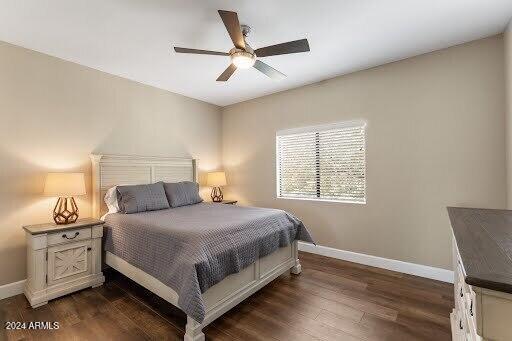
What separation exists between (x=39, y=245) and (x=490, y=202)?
14.5 ft

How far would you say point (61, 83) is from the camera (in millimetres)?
2781

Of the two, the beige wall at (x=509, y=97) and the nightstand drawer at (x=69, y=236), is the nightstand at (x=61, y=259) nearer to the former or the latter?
the nightstand drawer at (x=69, y=236)

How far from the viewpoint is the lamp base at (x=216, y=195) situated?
171 inches

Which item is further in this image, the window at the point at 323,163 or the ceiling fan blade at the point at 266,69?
the window at the point at 323,163

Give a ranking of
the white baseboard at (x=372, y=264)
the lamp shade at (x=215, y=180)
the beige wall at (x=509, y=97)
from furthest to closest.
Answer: the lamp shade at (x=215, y=180)
the white baseboard at (x=372, y=264)
the beige wall at (x=509, y=97)

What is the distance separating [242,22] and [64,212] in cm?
272

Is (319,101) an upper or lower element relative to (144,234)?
upper

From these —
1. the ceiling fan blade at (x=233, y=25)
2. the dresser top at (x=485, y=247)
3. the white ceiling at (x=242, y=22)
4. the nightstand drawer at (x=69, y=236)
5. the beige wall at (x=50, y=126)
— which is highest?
the white ceiling at (x=242, y=22)

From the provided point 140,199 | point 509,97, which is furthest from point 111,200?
point 509,97

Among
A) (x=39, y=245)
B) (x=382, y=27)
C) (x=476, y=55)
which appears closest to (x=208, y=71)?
(x=382, y=27)

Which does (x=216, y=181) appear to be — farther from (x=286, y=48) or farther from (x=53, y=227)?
(x=286, y=48)

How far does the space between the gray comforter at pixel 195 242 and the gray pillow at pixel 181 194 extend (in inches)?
15.1

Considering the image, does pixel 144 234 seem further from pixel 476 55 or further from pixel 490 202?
pixel 476 55

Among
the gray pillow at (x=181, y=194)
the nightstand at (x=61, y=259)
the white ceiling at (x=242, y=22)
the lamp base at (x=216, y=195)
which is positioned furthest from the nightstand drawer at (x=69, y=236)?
the lamp base at (x=216, y=195)
